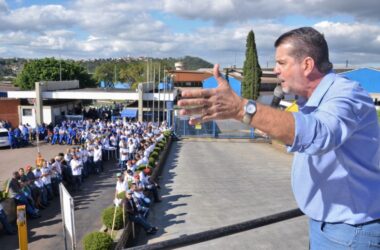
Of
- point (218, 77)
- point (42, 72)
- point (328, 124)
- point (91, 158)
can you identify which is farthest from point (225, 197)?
point (42, 72)

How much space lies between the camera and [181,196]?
50.0 ft

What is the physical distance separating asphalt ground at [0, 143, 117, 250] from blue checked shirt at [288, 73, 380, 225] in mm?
8438

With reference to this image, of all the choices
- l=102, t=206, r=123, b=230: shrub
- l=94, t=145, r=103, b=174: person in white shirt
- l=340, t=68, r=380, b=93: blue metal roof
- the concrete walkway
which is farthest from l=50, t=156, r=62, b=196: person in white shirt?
l=340, t=68, r=380, b=93: blue metal roof

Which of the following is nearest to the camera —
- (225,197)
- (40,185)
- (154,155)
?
(40,185)

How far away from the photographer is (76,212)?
1346cm

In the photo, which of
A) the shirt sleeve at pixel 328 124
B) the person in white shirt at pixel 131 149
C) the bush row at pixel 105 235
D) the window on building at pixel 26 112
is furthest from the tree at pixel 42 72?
the shirt sleeve at pixel 328 124

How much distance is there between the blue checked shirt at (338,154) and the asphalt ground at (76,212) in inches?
332

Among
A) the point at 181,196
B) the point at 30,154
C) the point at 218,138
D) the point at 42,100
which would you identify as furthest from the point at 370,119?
the point at 42,100

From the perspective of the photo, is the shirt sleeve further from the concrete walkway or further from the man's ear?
the concrete walkway

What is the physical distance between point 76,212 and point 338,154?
42.7 ft

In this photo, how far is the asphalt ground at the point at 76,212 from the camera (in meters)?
10.8

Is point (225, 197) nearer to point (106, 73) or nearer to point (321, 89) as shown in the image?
point (321, 89)

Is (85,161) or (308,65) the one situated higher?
(308,65)

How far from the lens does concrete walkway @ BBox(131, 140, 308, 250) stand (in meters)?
8.58
